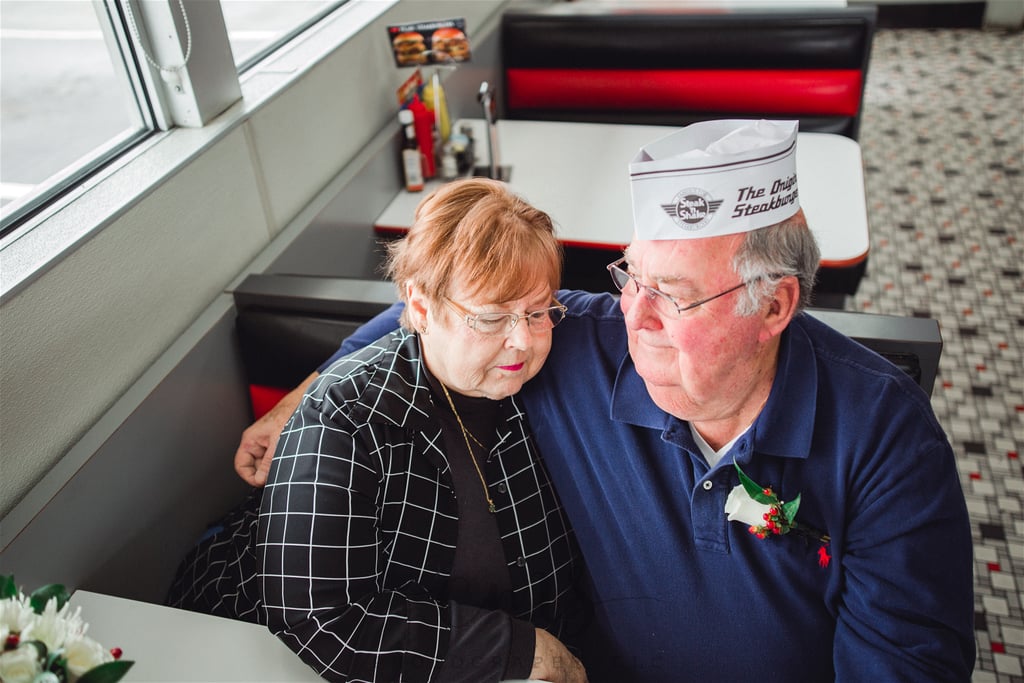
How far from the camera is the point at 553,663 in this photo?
1.46m

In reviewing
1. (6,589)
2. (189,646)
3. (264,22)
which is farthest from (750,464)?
(264,22)

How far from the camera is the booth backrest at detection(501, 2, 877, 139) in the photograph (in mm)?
3432

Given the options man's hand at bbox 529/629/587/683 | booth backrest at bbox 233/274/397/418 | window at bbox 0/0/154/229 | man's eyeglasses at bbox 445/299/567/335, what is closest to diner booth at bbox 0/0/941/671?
booth backrest at bbox 233/274/397/418

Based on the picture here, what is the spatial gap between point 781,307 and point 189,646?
1147 mm

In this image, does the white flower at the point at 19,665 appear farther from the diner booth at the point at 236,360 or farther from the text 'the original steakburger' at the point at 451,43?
the text 'the original steakburger' at the point at 451,43

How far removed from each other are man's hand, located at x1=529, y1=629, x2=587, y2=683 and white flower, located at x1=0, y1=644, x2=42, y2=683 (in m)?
0.81

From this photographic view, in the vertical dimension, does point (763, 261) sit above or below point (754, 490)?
above

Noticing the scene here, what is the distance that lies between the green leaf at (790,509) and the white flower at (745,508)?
3 cm

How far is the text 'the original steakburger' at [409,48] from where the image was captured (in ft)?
8.86

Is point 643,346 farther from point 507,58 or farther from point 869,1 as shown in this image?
point 869,1

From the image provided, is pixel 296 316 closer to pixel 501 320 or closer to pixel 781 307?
pixel 501 320

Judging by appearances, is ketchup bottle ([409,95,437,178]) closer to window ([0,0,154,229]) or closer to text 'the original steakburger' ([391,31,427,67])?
text 'the original steakburger' ([391,31,427,67])

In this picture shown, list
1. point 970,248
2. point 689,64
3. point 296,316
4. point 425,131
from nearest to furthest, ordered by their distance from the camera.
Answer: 1. point 296,316
2. point 425,131
3. point 689,64
4. point 970,248

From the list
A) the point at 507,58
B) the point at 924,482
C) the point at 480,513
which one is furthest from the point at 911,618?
the point at 507,58
